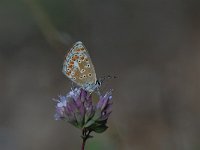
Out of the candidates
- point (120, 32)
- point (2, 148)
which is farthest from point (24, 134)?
point (120, 32)

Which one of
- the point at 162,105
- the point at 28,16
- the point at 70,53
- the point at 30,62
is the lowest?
the point at 70,53

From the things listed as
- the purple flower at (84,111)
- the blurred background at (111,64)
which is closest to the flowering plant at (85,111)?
the purple flower at (84,111)

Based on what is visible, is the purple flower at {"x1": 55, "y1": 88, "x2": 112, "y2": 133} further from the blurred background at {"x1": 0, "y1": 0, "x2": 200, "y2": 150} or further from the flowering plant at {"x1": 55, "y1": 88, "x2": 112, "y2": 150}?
the blurred background at {"x1": 0, "y1": 0, "x2": 200, "y2": 150}

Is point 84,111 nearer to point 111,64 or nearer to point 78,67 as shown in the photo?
point 78,67

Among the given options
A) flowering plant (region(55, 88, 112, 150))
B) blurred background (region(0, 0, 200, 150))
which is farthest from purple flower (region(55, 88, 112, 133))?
blurred background (region(0, 0, 200, 150))

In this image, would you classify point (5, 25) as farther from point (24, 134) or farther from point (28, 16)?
point (24, 134)

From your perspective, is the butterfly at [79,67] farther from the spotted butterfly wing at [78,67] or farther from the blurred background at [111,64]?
the blurred background at [111,64]

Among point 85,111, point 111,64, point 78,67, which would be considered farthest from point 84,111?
point 111,64
